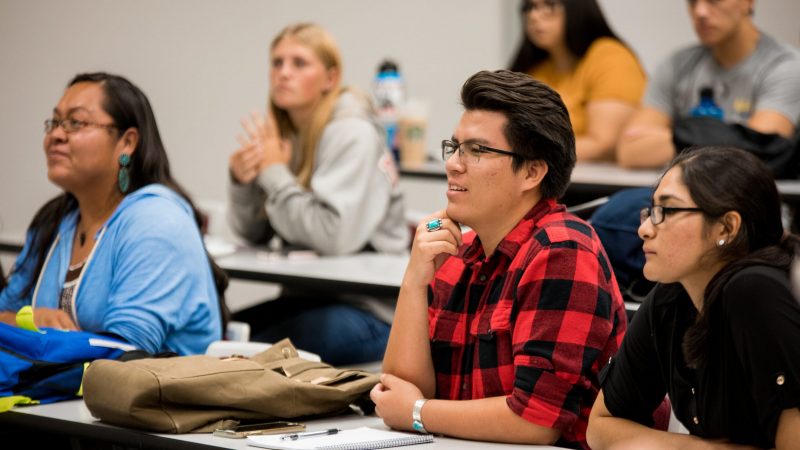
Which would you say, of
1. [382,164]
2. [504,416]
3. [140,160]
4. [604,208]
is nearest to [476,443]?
[504,416]

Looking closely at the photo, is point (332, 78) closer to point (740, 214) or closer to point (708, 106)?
point (708, 106)

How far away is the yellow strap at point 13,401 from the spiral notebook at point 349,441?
593 mm

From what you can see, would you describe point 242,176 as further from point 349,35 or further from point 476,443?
point 349,35

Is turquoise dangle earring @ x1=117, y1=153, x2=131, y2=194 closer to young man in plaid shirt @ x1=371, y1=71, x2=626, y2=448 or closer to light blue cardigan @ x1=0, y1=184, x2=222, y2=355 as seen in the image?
light blue cardigan @ x1=0, y1=184, x2=222, y2=355

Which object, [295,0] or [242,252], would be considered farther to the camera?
[295,0]

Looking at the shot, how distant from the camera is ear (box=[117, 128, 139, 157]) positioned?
2.84m

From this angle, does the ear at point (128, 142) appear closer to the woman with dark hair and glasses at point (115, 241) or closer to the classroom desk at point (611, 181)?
the woman with dark hair and glasses at point (115, 241)

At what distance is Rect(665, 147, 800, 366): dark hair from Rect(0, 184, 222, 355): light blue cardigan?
1.29 meters

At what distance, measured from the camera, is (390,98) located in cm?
494

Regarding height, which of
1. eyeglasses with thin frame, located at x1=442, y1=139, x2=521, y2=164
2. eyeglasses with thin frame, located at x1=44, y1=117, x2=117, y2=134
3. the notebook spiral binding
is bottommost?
the notebook spiral binding

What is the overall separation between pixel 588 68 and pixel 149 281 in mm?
2689

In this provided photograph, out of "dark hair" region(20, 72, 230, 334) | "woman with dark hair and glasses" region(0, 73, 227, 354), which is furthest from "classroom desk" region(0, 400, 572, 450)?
"dark hair" region(20, 72, 230, 334)

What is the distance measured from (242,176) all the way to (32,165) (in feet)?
7.03

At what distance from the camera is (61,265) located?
111 inches
